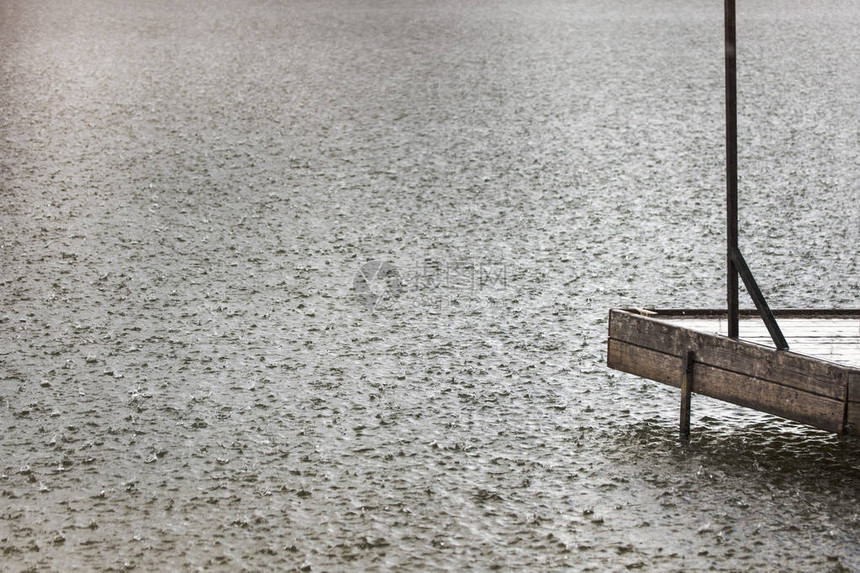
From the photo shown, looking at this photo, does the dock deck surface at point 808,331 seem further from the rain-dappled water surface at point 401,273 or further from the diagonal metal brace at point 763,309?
the rain-dappled water surface at point 401,273

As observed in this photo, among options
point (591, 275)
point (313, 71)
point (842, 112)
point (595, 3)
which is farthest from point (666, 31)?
point (591, 275)

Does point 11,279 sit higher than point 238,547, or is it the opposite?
point 11,279

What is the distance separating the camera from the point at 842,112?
789 cm

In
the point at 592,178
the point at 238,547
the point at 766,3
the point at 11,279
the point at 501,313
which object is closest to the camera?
the point at 238,547

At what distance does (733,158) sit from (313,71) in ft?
19.9

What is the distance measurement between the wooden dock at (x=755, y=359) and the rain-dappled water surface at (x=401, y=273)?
0.26 meters

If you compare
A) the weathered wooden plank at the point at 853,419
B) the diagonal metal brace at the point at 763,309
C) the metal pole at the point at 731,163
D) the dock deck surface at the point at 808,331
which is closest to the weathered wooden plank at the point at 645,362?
the dock deck surface at the point at 808,331

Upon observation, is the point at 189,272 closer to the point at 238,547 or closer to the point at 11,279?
the point at 11,279

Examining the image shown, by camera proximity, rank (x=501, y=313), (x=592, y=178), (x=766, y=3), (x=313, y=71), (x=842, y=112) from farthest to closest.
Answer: (x=766, y=3) < (x=313, y=71) < (x=842, y=112) < (x=592, y=178) < (x=501, y=313)

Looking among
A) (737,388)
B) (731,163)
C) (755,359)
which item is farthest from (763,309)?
(731,163)

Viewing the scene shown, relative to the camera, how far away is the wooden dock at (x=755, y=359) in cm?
309

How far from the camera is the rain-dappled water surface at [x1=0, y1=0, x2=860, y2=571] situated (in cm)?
315

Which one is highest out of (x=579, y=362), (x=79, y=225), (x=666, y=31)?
(x=666, y=31)

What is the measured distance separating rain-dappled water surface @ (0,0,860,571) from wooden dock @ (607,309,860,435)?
0.26 m
